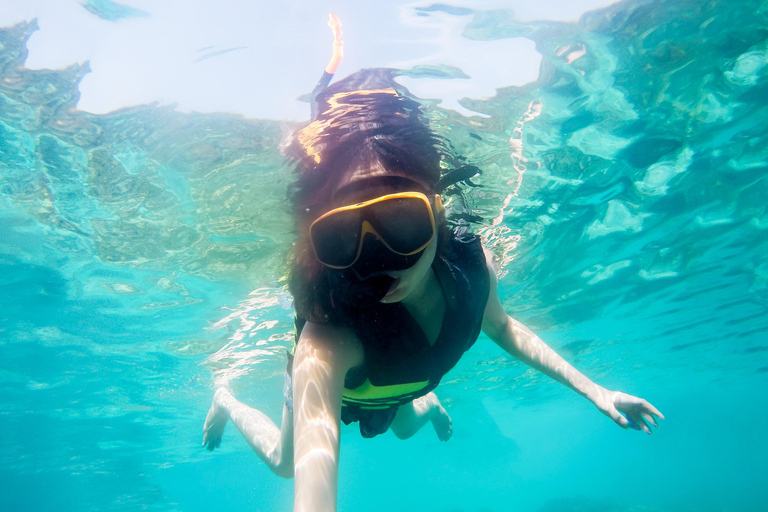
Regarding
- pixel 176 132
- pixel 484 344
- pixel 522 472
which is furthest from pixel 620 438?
pixel 176 132

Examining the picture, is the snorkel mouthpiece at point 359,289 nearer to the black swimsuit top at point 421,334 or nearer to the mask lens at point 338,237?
the black swimsuit top at point 421,334

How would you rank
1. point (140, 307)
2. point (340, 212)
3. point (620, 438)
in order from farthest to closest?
1. point (620, 438)
2. point (140, 307)
3. point (340, 212)

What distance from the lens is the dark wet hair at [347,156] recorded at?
2.98 metres

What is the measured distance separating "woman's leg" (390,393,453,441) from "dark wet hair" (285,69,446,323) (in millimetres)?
4402

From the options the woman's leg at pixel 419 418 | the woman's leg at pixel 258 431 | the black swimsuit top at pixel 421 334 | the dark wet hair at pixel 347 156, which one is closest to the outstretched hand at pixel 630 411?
the black swimsuit top at pixel 421 334

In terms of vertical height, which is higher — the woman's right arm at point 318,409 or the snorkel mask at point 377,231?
the snorkel mask at point 377,231

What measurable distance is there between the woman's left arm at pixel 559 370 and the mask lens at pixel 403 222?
1.79 m

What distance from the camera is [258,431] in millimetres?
6703

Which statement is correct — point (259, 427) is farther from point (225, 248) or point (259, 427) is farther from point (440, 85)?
point (440, 85)

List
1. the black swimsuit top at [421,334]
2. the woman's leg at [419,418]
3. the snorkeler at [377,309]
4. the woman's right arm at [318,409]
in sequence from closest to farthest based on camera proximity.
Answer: the woman's right arm at [318,409] → the snorkeler at [377,309] → the black swimsuit top at [421,334] → the woman's leg at [419,418]

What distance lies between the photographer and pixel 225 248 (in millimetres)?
10242

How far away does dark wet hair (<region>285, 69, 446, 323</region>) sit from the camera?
117 inches

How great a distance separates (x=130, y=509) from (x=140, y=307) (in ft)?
186

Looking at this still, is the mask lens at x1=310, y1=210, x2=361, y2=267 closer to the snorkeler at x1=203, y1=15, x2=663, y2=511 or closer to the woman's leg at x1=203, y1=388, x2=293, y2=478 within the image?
the snorkeler at x1=203, y1=15, x2=663, y2=511
